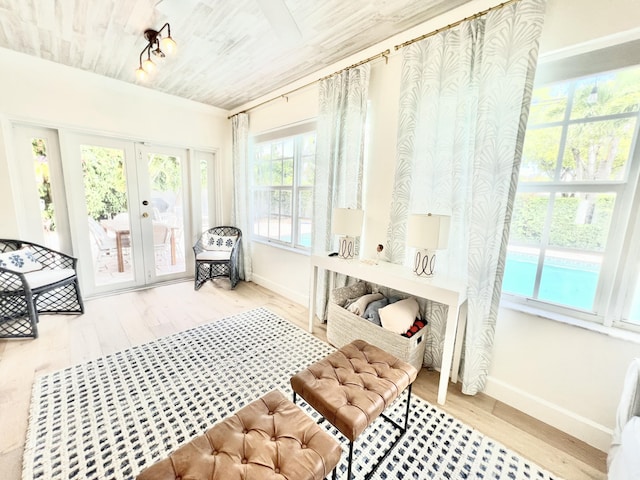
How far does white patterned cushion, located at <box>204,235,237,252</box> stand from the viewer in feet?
13.0

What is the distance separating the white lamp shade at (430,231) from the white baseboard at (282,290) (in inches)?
69.1

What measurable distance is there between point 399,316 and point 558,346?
90cm

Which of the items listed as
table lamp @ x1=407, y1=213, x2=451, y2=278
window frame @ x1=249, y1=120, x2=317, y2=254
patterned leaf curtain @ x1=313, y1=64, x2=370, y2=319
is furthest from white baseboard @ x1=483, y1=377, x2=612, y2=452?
window frame @ x1=249, y1=120, x2=317, y2=254

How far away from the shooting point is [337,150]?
8.13 feet

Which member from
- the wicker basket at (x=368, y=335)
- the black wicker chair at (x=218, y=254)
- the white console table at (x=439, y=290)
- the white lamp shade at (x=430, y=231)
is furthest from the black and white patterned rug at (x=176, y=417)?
the black wicker chair at (x=218, y=254)

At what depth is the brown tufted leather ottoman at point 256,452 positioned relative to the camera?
0.83 metres

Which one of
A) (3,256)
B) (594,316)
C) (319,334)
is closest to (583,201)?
(594,316)

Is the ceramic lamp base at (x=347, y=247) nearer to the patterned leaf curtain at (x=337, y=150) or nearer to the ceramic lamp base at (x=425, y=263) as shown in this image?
the patterned leaf curtain at (x=337, y=150)

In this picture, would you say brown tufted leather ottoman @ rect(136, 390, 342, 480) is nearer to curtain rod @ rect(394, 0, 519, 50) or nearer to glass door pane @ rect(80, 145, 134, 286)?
curtain rod @ rect(394, 0, 519, 50)

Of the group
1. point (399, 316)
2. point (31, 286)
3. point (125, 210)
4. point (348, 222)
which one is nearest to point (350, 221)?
point (348, 222)

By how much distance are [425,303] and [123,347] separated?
2.51 meters

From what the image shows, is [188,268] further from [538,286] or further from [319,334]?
[538,286]

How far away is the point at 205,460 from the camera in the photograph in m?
0.86

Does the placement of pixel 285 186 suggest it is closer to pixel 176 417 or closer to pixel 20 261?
pixel 176 417
